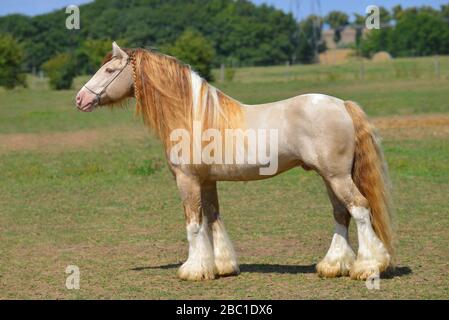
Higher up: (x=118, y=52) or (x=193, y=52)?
(x=118, y=52)

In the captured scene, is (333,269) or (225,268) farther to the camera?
(225,268)

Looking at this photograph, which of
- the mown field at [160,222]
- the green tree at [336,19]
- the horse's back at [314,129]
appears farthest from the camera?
the green tree at [336,19]

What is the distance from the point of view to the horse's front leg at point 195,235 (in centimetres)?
730

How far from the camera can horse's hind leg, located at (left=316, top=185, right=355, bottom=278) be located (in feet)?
23.5

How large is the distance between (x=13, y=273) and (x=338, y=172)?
324 cm

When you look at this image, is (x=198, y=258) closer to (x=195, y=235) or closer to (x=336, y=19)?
(x=195, y=235)

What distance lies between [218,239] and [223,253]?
5.7 inches

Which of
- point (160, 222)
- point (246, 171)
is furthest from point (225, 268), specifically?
→ point (160, 222)

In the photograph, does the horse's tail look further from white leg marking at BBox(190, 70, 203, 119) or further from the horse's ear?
the horse's ear

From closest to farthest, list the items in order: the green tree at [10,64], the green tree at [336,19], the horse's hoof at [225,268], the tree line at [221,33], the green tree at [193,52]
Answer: the horse's hoof at [225,268]
the green tree at [193,52]
the green tree at [10,64]
the tree line at [221,33]
the green tree at [336,19]

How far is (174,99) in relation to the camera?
7.41 metres

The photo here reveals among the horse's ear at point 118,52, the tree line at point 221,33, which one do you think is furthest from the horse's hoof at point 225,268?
the tree line at point 221,33

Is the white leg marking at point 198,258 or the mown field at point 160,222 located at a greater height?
the white leg marking at point 198,258

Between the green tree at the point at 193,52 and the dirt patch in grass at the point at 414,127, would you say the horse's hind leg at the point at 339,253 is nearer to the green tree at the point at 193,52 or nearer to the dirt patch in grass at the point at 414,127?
the dirt patch in grass at the point at 414,127
